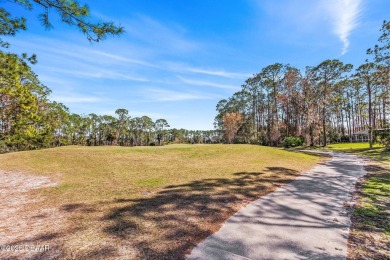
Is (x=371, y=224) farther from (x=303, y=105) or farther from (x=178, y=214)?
(x=303, y=105)

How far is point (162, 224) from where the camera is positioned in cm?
444

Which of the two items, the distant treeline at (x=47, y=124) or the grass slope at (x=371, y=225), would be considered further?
the distant treeline at (x=47, y=124)

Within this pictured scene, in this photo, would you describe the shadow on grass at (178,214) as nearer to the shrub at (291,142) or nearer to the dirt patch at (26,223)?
the dirt patch at (26,223)

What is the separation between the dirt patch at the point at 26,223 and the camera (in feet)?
11.2

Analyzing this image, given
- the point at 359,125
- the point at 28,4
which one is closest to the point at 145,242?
the point at 28,4

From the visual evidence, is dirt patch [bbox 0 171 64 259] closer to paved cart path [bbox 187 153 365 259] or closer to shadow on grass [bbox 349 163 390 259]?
paved cart path [bbox 187 153 365 259]

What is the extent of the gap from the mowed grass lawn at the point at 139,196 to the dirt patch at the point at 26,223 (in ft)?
0.46

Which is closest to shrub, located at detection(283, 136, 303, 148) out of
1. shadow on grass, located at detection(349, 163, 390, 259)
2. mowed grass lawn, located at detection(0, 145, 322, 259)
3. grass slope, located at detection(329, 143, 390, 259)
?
mowed grass lawn, located at detection(0, 145, 322, 259)

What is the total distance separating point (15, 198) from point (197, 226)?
654 cm

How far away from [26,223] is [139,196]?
283 centimetres

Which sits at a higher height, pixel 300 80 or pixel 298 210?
pixel 300 80

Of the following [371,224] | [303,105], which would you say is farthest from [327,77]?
[371,224]

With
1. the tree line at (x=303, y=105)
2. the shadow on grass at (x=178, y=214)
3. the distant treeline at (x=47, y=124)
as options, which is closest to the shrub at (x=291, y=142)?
the tree line at (x=303, y=105)

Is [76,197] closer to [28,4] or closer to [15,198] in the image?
[15,198]
